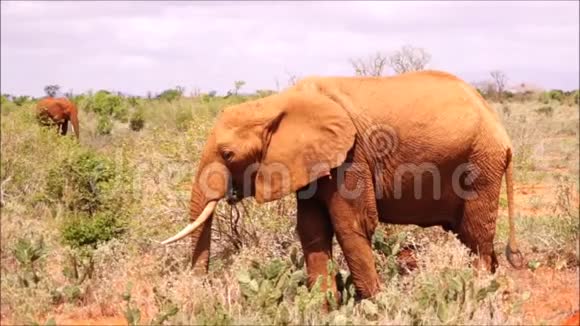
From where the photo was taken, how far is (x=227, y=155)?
723 centimetres

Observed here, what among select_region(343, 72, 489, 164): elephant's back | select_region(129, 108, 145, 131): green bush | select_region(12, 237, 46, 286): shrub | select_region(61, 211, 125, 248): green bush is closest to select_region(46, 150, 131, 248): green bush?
select_region(61, 211, 125, 248): green bush

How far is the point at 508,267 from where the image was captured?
8.59 m

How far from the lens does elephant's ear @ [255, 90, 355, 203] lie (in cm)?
716

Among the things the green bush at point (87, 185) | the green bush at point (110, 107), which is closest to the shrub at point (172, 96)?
the green bush at point (110, 107)

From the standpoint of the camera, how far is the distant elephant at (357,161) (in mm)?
7207

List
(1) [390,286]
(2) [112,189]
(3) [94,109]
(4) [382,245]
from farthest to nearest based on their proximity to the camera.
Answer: (3) [94,109]
(2) [112,189]
(4) [382,245]
(1) [390,286]

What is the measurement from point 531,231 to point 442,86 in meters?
3.27

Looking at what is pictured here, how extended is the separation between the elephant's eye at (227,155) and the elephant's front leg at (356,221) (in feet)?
2.32

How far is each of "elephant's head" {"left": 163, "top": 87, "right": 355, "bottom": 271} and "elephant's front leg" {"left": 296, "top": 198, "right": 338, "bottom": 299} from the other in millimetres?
292

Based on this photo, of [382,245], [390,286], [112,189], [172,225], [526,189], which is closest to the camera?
[390,286]

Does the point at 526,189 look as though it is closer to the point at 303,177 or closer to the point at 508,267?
the point at 508,267

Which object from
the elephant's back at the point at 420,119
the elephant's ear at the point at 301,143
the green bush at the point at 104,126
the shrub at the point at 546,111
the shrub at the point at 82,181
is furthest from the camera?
the shrub at the point at 546,111

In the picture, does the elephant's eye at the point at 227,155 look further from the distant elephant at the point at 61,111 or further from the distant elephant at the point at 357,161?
the distant elephant at the point at 61,111

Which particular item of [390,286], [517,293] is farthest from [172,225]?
[517,293]
